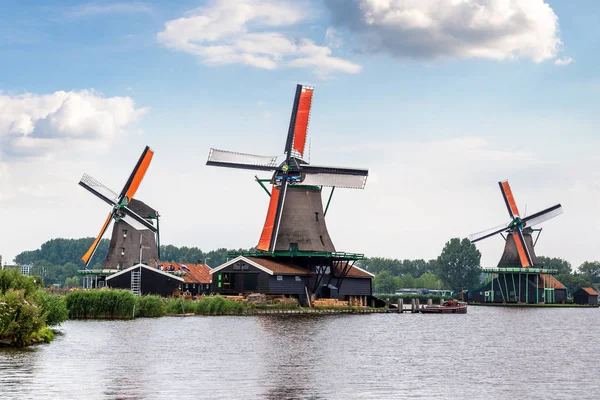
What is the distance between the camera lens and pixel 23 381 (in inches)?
1023

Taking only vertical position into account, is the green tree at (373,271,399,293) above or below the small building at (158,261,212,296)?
above

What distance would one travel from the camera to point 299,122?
243 ft

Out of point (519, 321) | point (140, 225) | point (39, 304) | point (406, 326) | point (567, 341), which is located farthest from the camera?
point (140, 225)

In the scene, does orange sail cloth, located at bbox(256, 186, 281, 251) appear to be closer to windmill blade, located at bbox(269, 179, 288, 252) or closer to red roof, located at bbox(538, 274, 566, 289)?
windmill blade, located at bbox(269, 179, 288, 252)

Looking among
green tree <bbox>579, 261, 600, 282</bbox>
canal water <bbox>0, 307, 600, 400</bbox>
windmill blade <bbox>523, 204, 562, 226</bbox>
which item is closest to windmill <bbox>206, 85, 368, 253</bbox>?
canal water <bbox>0, 307, 600, 400</bbox>

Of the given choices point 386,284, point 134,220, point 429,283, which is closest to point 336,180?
point 134,220

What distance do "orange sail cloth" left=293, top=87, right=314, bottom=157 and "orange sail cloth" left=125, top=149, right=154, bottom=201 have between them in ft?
51.2

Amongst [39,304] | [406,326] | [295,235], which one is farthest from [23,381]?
[295,235]

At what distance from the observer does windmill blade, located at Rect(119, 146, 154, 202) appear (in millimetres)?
78875

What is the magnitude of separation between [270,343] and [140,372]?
497 inches

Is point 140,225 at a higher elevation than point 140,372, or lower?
higher

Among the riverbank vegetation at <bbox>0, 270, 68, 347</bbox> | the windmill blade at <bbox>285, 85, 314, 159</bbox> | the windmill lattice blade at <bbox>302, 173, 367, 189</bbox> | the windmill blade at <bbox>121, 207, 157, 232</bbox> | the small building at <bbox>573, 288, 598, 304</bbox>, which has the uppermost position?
the windmill blade at <bbox>285, 85, 314, 159</bbox>

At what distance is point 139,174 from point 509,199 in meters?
50.6

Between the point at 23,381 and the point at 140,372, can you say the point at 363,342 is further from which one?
the point at 23,381
